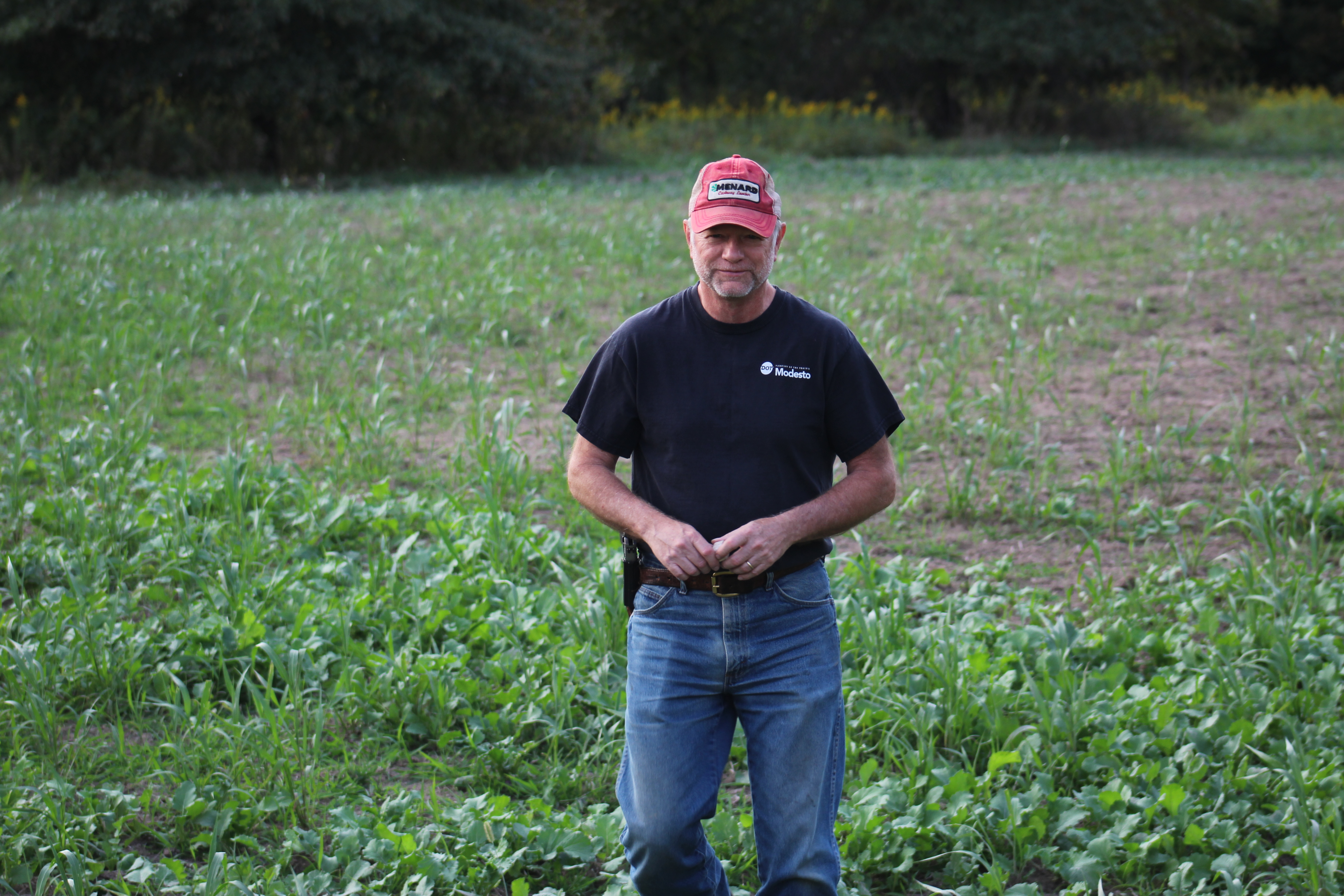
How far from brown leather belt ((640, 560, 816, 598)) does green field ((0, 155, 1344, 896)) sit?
3.46ft

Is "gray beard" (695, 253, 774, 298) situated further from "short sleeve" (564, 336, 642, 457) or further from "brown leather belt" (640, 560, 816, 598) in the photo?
"brown leather belt" (640, 560, 816, 598)

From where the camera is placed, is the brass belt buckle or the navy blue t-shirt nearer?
the brass belt buckle

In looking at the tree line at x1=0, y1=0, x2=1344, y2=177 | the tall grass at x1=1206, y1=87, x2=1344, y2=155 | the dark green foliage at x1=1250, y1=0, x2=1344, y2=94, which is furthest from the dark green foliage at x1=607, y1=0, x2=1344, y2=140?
the dark green foliage at x1=1250, y1=0, x2=1344, y2=94

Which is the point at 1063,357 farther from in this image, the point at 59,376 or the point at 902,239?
the point at 59,376

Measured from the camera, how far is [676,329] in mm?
2768

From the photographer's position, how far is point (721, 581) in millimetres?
2600

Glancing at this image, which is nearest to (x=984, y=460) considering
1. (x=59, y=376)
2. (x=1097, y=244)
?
(x=59, y=376)

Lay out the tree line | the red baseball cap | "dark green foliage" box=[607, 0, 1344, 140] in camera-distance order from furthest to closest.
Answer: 1. "dark green foliage" box=[607, 0, 1344, 140]
2. the tree line
3. the red baseball cap

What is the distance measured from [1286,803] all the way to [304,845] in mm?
2903

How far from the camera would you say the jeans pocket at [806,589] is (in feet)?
8.77

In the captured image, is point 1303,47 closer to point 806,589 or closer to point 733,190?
point 733,190

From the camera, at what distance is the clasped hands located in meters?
2.55

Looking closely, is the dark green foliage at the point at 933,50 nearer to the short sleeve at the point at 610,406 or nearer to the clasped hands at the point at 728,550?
the short sleeve at the point at 610,406

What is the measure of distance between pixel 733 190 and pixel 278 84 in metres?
17.9
